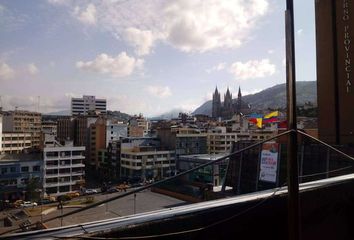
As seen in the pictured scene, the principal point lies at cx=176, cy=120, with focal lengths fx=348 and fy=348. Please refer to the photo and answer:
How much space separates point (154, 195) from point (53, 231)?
2973cm

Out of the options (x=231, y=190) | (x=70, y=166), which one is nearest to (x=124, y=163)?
(x=70, y=166)

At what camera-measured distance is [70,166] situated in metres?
33.1

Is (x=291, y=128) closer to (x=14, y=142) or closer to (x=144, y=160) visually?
(x=144, y=160)

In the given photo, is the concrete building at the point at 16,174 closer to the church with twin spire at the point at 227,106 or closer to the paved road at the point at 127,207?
the paved road at the point at 127,207

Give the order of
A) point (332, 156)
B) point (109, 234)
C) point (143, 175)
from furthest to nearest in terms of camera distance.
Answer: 1. point (143, 175)
2. point (332, 156)
3. point (109, 234)

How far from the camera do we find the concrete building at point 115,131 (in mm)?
43938

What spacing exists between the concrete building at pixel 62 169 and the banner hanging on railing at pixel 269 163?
1833 cm

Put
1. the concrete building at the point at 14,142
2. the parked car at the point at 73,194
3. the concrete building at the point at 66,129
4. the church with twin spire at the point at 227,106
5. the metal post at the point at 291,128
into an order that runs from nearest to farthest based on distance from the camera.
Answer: the metal post at the point at 291,128
the parked car at the point at 73,194
the concrete building at the point at 14,142
the concrete building at the point at 66,129
the church with twin spire at the point at 227,106

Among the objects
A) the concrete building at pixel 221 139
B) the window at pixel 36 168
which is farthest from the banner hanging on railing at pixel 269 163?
the concrete building at pixel 221 139

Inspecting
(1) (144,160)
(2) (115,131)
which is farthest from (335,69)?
(2) (115,131)

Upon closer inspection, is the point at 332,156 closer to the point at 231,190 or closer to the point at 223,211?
the point at 231,190

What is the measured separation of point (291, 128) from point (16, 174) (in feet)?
103

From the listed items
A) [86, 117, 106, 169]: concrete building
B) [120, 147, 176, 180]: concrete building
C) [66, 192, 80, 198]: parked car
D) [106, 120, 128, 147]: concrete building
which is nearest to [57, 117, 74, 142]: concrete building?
[86, 117, 106, 169]: concrete building

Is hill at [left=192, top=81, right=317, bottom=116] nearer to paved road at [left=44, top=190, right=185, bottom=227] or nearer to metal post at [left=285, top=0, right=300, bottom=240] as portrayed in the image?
paved road at [left=44, top=190, right=185, bottom=227]
